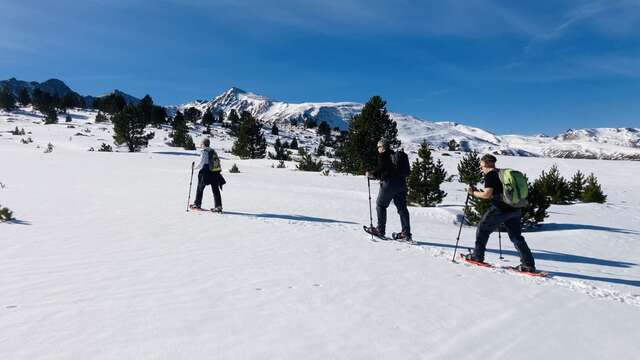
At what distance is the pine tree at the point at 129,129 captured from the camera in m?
36.6

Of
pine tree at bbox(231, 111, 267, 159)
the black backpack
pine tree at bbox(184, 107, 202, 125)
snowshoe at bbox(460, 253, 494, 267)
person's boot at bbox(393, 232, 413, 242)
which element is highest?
pine tree at bbox(184, 107, 202, 125)

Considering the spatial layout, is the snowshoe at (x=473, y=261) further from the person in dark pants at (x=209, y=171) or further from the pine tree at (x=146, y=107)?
the pine tree at (x=146, y=107)

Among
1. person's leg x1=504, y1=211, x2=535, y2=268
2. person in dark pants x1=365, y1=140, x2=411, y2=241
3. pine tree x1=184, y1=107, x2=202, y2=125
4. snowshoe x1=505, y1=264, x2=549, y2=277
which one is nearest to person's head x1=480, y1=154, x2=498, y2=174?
person's leg x1=504, y1=211, x2=535, y2=268

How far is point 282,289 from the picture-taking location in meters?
5.48

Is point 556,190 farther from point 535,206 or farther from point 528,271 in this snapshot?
point 528,271

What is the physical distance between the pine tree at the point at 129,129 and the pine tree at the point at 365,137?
700 inches

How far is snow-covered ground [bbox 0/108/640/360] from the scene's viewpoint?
3.90m

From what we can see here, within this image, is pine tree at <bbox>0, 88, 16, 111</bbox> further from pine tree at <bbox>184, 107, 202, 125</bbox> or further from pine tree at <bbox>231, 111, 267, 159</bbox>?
pine tree at <bbox>231, 111, 267, 159</bbox>

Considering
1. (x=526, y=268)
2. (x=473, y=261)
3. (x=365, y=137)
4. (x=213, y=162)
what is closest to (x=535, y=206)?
(x=473, y=261)

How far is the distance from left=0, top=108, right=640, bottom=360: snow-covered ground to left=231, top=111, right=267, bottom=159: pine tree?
24339mm

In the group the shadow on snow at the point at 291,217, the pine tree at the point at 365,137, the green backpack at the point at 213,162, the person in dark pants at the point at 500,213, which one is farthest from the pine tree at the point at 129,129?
the person in dark pants at the point at 500,213

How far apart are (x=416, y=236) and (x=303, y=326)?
23.1ft

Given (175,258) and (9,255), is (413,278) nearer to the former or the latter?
(175,258)

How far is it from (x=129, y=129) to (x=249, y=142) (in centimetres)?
983
